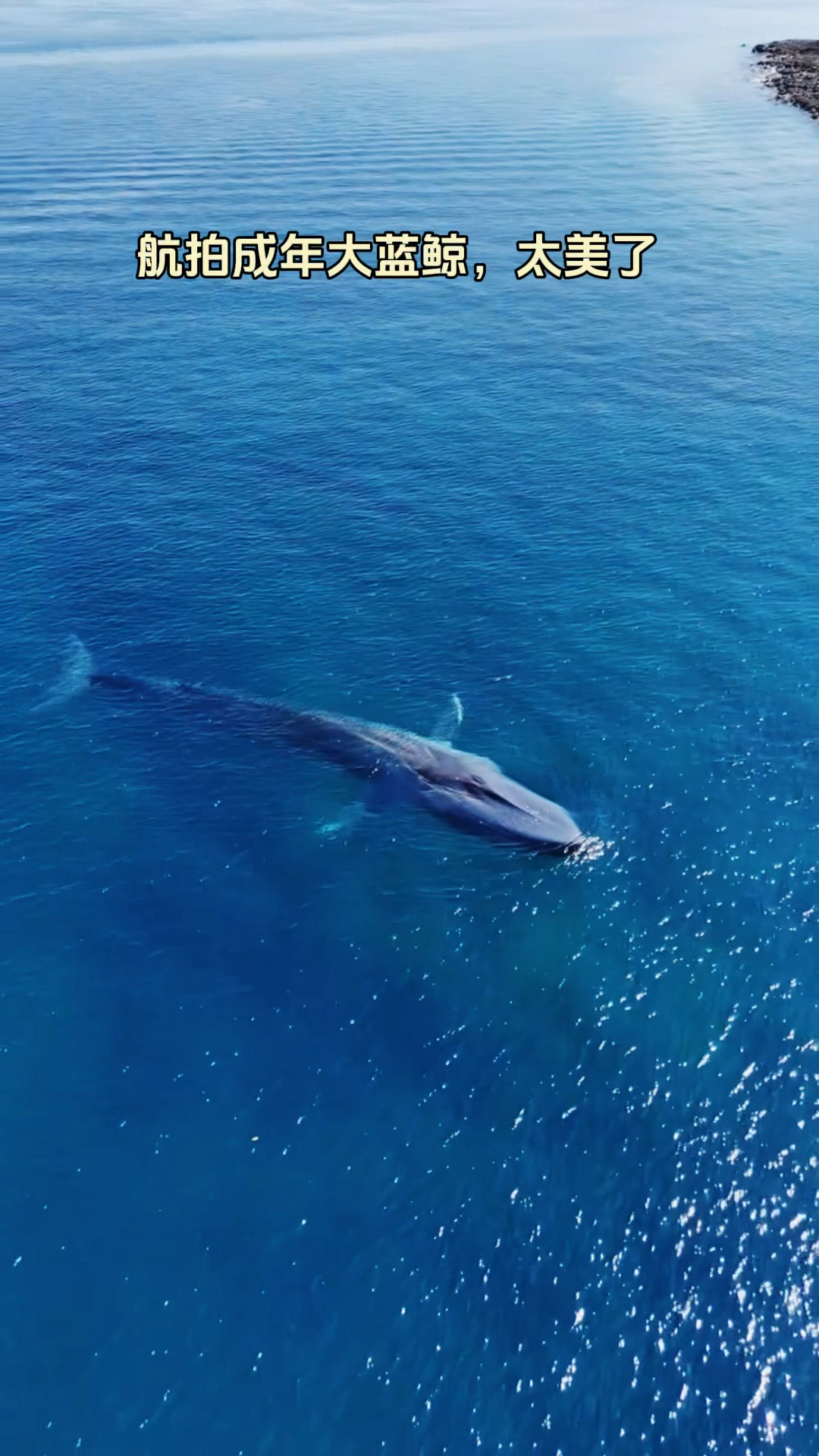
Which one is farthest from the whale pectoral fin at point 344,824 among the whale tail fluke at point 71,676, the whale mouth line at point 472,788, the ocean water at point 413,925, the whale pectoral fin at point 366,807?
the whale tail fluke at point 71,676

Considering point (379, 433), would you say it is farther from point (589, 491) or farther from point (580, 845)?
point (580, 845)

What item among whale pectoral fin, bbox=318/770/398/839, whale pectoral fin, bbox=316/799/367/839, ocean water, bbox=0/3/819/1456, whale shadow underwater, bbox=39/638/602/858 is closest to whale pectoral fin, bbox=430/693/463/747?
whale shadow underwater, bbox=39/638/602/858

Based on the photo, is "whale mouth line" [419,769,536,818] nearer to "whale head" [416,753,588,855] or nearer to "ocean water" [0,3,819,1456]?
"whale head" [416,753,588,855]

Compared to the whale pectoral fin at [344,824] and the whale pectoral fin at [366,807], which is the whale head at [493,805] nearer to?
the whale pectoral fin at [366,807]

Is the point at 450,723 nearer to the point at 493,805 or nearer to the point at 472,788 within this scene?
the point at 472,788

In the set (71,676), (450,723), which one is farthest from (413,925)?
(71,676)
